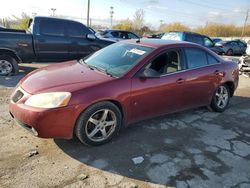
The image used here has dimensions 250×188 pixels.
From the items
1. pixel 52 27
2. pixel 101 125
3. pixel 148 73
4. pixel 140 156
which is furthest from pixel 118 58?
pixel 52 27

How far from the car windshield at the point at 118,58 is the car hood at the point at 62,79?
22 cm

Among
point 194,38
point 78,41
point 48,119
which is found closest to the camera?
point 48,119

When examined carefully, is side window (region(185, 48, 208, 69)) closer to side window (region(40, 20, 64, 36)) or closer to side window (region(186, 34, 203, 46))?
side window (region(40, 20, 64, 36))

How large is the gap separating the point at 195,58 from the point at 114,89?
2105 millimetres

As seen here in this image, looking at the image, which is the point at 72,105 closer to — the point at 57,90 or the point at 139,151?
the point at 57,90

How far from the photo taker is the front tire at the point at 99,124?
3.69 meters

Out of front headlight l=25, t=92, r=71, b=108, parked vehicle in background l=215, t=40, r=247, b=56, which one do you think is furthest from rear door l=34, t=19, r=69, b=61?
parked vehicle in background l=215, t=40, r=247, b=56

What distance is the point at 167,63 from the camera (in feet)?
15.8

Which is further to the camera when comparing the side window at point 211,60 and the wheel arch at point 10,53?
the wheel arch at point 10,53

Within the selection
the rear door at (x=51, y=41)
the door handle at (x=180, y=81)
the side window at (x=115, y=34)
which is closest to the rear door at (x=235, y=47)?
the side window at (x=115, y=34)

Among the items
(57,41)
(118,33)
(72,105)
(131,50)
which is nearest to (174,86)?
(131,50)

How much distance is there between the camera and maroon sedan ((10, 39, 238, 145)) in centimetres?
352

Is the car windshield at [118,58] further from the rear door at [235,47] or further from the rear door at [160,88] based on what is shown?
the rear door at [235,47]

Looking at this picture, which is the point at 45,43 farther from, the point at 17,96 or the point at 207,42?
the point at 207,42
